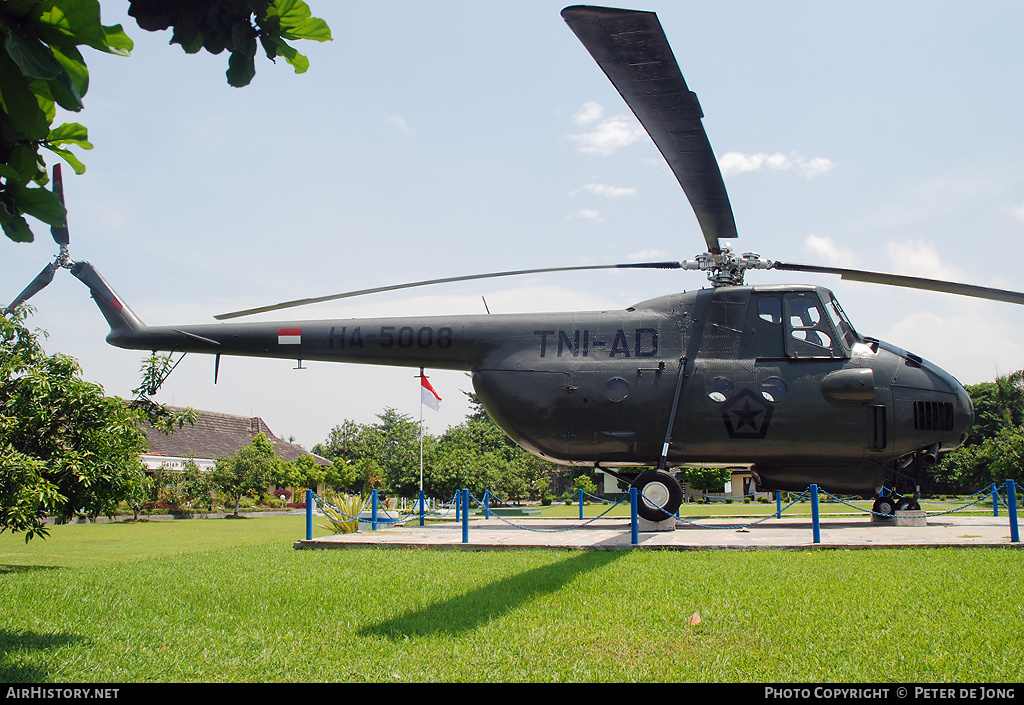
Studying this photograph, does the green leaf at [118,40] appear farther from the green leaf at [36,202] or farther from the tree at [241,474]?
the tree at [241,474]

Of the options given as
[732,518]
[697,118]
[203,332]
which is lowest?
[732,518]

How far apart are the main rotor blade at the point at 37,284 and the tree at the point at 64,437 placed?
2.95 feet

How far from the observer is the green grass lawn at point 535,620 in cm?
420

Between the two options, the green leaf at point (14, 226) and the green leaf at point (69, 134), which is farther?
the green leaf at point (69, 134)

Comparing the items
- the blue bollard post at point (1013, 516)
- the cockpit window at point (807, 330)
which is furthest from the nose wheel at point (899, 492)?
the cockpit window at point (807, 330)

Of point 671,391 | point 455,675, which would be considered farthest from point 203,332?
point 455,675

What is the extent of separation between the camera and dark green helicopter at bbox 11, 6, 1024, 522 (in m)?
10.8

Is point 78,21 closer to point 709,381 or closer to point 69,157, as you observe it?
point 69,157

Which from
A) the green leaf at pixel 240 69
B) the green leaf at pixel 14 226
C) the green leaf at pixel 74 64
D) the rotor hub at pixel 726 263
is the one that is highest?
the rotor hub at pixel 726 263

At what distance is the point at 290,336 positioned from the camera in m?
12.2

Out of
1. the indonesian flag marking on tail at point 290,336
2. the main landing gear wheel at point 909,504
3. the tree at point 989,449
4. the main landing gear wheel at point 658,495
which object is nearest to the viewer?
the main landing gear wheel at point 658,495
